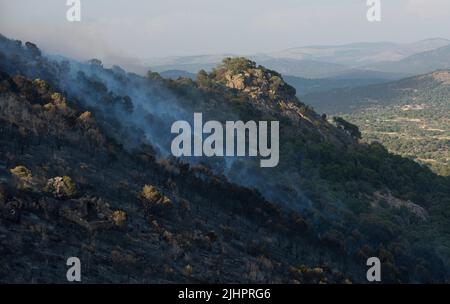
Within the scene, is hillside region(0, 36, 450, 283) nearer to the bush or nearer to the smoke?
the bush

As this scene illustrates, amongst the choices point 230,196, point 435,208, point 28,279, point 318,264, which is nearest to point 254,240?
point 318,264

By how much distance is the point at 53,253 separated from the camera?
16.7 metres

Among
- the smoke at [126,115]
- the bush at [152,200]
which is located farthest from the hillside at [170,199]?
the smoke at [126,115]

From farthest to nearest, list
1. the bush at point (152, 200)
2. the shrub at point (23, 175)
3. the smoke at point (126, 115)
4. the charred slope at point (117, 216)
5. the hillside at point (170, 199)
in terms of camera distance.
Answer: the smoke at point (126, 115) → the bush at point (152, 200) → the shrub at point (23, 175) → the hillside at point (170, 199) → the charred slope at point (117, 216)

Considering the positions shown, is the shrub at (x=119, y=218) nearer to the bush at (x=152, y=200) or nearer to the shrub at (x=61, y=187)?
the shrub at (x=61, y=187)

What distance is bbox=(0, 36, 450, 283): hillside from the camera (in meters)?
18.3

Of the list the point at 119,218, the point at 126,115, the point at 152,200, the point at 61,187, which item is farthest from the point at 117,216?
the point at 126,115

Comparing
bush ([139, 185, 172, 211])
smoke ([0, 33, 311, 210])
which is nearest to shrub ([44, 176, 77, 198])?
bush ([139, 185, 172, 211])

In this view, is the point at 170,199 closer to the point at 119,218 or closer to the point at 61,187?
the point at 119,218

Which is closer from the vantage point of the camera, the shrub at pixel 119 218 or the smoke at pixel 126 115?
the shrub at pixel 119 218

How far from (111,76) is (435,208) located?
32910mm

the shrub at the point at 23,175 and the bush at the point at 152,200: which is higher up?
the shrub at the point at 23,175

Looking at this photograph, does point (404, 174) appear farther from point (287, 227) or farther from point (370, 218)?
point (287, 227)

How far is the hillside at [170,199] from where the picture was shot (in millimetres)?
18312
